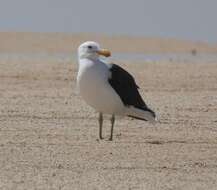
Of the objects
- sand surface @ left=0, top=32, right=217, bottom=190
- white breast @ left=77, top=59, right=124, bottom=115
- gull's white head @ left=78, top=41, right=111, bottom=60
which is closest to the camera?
sand surface @ left=0, top=32, right=217, bottom=190

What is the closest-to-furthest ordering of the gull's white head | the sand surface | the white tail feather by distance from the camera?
1. the sand surface
2. the gull's white head
3. the white tail feather

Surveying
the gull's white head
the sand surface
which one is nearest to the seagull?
the gull's white head

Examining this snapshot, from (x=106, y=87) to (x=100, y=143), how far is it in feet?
2.65

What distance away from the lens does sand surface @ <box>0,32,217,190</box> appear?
1107 cm

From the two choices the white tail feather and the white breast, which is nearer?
the white breast

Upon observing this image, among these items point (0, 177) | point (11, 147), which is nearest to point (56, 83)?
point (11, 147)

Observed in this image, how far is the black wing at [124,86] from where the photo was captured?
1420cm

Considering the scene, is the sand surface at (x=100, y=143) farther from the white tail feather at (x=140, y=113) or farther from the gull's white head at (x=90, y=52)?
the gull's white head at (x=90, y=52)

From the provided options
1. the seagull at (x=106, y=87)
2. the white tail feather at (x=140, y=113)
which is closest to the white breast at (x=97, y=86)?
the seagull at (x=106, y=87)

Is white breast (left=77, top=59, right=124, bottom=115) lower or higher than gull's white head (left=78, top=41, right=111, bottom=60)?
lower

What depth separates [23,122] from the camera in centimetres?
1536

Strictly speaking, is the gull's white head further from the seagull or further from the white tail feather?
the white tail feather

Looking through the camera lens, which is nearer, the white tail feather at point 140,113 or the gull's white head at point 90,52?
the gull's white head at point 90,52

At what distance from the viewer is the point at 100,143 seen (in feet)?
45.2
